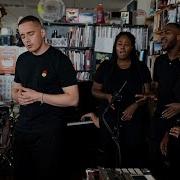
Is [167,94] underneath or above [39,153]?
above

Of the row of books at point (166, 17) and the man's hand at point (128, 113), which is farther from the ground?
the row of books at point (166, 17)

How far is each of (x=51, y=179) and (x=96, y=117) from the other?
2.60 feet

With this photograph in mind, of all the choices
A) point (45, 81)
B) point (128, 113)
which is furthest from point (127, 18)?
point (45, 81)

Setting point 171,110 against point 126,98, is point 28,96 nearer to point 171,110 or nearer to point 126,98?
point 126,98

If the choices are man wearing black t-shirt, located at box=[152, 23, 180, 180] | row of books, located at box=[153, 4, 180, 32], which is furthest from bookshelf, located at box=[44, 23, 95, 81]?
man wearing black t-shirt, located at box=[152, 23, 180, 180]

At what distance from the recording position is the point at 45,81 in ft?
7.37

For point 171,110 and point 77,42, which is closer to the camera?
point 171,110

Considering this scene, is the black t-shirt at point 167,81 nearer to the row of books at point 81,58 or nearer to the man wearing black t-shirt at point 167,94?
the man wearing black t-shirt at point 167,94

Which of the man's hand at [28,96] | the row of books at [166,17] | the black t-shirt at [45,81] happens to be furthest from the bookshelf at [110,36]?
the man's hand at [28,96]

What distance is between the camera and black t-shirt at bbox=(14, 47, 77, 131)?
2.24 metres

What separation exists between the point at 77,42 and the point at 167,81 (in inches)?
81.5

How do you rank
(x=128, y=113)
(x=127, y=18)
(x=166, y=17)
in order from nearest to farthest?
(x=128, y=113), (x=166, y=17), (x=127, y=18)

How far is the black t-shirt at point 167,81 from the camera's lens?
280 centimetres

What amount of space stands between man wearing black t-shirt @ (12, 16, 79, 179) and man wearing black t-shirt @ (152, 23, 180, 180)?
35.1 inches
